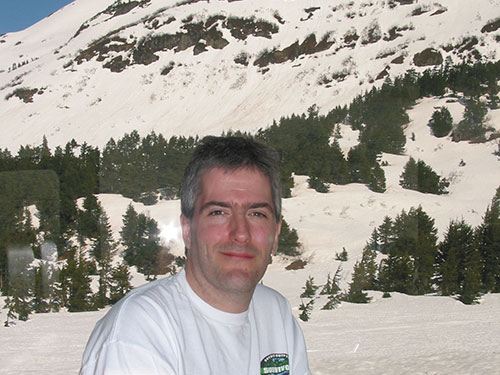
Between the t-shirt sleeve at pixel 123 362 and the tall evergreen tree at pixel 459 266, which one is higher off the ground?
the t-shirt sleeve at pixel 123 362

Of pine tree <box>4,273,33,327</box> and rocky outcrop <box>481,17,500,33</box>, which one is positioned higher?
rocky outcrop <box>481,17,500,33</box>

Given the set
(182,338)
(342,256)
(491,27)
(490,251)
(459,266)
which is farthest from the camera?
(491,27)

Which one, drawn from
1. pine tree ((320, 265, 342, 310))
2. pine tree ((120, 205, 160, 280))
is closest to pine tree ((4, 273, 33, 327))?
pine tree ((120, 205, 160, 280))

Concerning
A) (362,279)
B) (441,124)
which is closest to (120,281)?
(362,279)

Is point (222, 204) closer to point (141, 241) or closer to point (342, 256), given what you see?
point (141, 241)

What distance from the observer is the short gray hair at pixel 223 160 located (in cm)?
161

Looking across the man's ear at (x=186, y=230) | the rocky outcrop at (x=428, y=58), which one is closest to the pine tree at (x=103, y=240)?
the man's ear at (x=186, y=230)

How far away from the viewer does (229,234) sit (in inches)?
60.9

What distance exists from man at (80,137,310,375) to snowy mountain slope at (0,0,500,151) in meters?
41.0

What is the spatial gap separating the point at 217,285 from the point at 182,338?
19 cm

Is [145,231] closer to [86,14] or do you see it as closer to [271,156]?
[271,156]

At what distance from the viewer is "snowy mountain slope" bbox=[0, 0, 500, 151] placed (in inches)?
1868

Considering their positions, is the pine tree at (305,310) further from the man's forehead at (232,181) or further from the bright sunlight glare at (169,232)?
the man's forehead at (232,181)

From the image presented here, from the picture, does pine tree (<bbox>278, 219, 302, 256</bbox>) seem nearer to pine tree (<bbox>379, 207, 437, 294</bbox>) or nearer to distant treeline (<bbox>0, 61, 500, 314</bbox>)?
distant treeline (<bbox>0, 61, 500, 314</bbox>)
